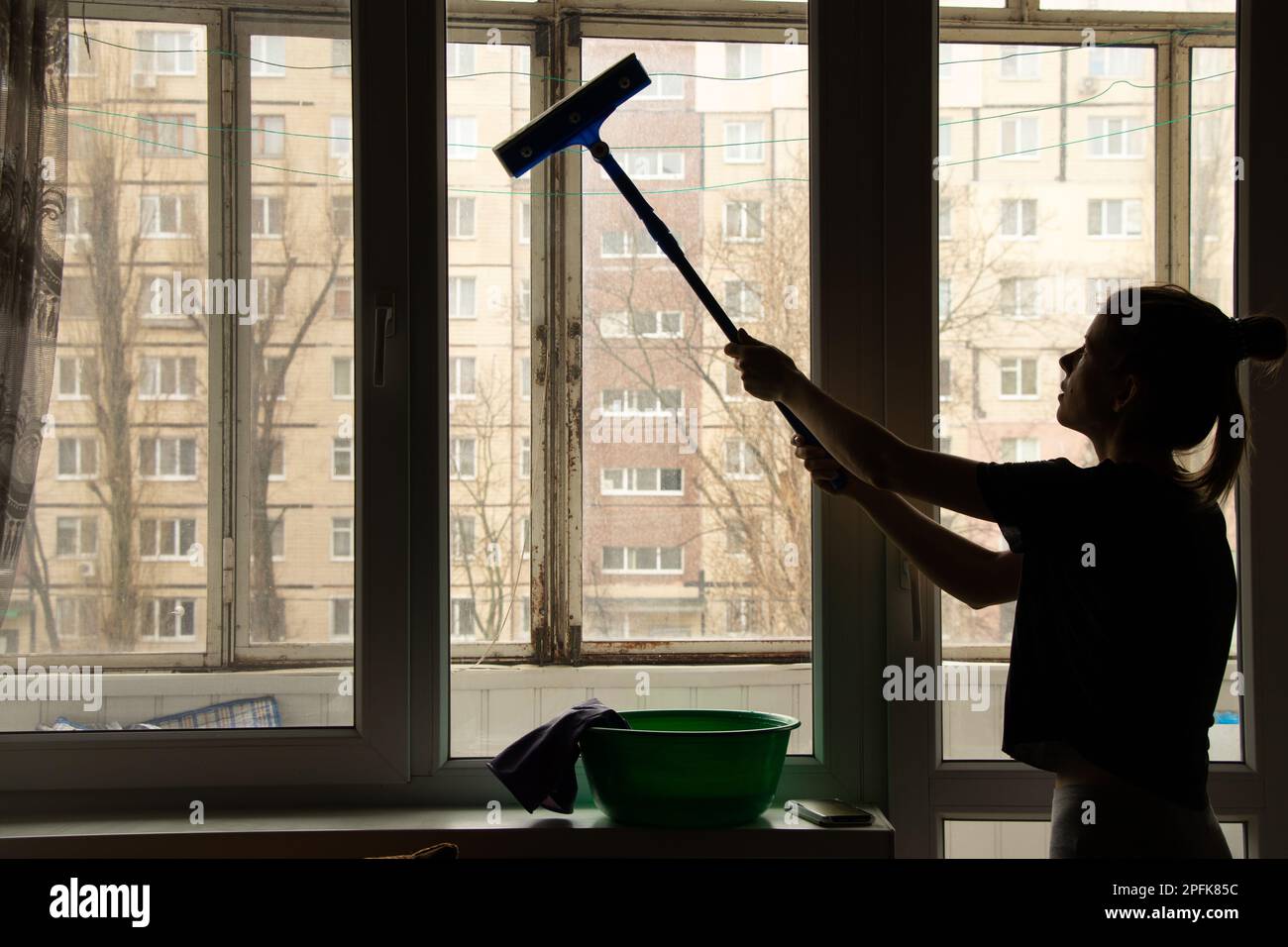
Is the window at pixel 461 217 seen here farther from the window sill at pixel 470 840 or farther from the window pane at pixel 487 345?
the window sill at pixel 470 840

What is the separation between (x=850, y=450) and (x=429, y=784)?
0.87 metres

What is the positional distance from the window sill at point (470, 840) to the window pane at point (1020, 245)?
35 centimetres

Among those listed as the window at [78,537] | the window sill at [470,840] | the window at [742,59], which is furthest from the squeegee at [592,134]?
the window at [78,537]

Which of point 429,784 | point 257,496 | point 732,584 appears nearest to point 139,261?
point 257,496

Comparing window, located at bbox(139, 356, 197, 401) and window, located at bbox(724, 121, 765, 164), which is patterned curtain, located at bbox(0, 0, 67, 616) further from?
window, located at bbox(724, 121, 765, 164)

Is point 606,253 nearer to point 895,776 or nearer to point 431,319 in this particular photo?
point 431,319

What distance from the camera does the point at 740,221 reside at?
1778 mm

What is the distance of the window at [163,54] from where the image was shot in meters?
1.73

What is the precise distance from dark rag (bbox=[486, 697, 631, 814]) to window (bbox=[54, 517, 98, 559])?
76 centimetres

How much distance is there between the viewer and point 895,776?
1.65m

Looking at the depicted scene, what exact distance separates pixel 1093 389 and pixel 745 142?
2.47 ft

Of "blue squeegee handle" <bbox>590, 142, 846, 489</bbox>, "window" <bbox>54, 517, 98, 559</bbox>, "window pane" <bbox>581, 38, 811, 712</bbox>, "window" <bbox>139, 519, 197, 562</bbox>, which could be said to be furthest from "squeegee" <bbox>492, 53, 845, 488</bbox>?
"window" <bbox>54, 517, 98, 559</bbox>

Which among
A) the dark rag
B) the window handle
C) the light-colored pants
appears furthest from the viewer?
the window handle

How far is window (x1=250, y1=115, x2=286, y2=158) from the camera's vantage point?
1.72 m
